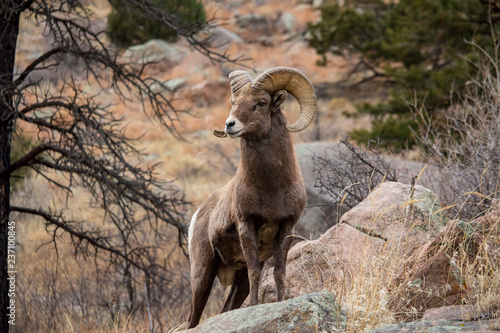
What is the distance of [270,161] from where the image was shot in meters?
4.14

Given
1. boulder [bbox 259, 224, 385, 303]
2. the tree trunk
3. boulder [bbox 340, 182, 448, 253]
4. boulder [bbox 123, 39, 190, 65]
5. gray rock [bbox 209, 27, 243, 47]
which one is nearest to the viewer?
boulder [bbox 259, 224, 385, 303]

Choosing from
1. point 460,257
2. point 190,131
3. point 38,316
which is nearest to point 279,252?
point 460,257

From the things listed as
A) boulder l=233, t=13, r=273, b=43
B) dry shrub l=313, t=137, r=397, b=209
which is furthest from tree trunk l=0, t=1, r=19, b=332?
boulder l=233, t=13, r=273, b=43

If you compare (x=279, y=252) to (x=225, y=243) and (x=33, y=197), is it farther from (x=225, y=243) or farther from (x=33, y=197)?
Answer: (x=33, y=197)

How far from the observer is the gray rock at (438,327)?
3.42 metres

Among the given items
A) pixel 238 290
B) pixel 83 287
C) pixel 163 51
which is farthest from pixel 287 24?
pixel 238 290

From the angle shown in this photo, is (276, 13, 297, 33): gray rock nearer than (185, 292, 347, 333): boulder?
No

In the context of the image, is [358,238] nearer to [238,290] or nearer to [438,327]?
[238,290]

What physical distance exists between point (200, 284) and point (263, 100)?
1543mm

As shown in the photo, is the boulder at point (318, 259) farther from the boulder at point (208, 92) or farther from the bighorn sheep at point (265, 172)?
the boulder at point (208, 92)

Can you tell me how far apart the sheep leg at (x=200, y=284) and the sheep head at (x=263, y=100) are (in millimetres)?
1117

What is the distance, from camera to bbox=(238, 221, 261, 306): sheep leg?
4094 mm

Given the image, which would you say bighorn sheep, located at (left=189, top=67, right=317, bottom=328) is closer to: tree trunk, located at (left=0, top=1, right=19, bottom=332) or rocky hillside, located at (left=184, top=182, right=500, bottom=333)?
rocky hillside, located at (left=184, top=182, right=500, bottom=333)

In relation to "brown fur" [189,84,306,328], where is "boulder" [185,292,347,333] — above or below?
below
